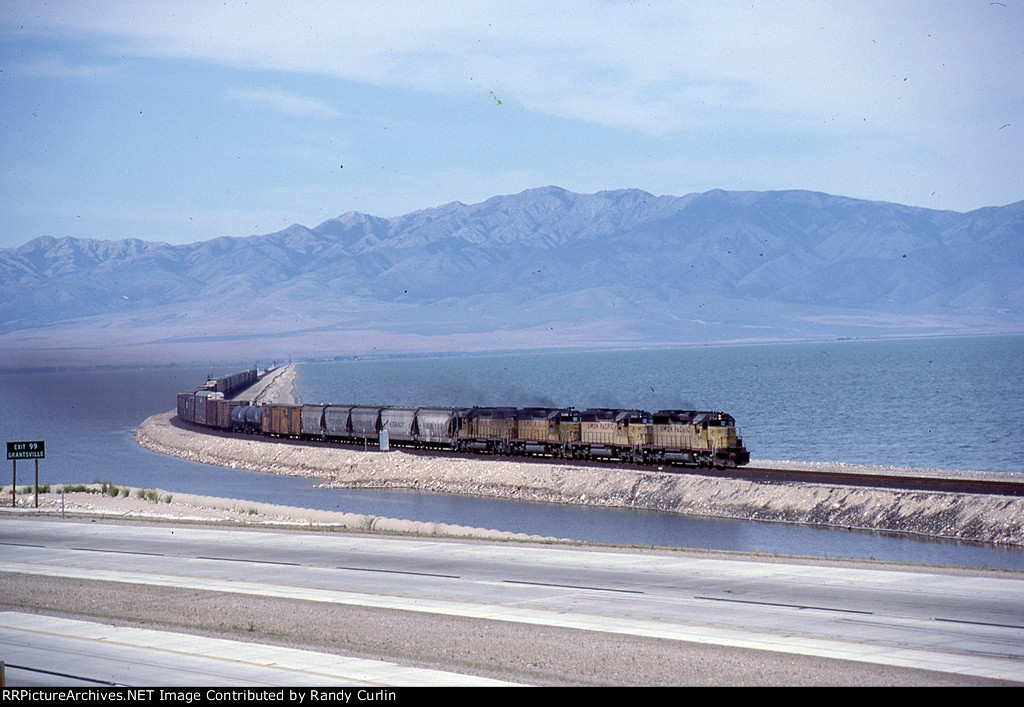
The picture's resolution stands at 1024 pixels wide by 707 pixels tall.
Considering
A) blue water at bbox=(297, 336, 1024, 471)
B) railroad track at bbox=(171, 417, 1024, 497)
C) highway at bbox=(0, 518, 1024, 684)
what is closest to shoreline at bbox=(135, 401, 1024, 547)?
railroad track at bbox=(171, 417, 1024, 497)

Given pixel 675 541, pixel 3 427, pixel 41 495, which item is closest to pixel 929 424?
pixel 675 541

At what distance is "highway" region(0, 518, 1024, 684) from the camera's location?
75.6ft

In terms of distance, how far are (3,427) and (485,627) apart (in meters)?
137

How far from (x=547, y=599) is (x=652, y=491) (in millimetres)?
32353

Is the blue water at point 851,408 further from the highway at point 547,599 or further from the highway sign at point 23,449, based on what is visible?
the highway sign at point 23,449

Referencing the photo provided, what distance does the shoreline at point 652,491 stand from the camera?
156ft

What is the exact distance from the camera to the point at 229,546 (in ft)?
136

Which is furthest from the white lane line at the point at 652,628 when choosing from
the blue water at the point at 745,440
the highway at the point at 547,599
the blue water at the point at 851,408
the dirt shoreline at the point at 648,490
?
the blue water at the point at 851,408

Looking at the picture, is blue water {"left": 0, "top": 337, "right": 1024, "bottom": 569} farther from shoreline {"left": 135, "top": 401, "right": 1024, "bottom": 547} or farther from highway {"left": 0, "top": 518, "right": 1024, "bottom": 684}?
highway {"left": 0, "top": 518, "right": 1024, "bottom": 684}

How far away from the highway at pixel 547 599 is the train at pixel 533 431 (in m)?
27.2

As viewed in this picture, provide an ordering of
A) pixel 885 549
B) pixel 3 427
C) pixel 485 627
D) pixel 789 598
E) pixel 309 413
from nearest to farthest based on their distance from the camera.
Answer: pixel 485 627, pixel 789 598, pixel 885 549, pixel 309 413, pixel 3 427
